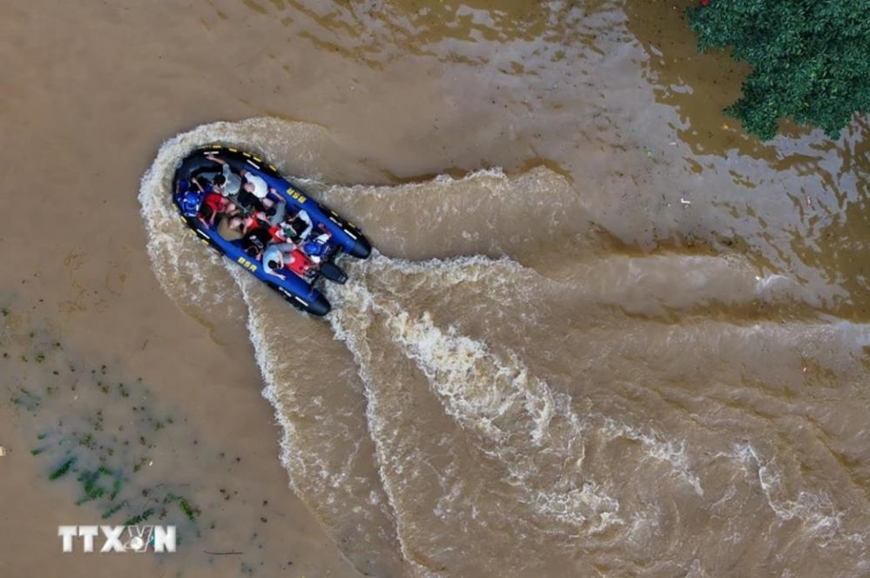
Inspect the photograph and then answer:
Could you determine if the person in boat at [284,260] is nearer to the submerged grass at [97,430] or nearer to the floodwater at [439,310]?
the floodwater at [439,310]

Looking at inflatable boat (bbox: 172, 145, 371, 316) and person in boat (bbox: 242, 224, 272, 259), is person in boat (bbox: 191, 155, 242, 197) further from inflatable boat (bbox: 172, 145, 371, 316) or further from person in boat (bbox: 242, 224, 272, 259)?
person in boat (bbox: 242, 224, 272, 259)

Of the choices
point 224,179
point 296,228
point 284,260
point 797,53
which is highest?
point 797,53

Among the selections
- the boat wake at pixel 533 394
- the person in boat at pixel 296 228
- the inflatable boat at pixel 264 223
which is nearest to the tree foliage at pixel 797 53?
the boat wake at pixel 533 394

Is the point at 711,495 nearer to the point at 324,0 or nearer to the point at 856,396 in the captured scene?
the point at 856,396

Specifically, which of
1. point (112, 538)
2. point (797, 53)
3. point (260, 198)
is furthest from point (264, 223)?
point (797, 53)

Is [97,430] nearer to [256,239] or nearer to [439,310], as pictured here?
[256,239]
